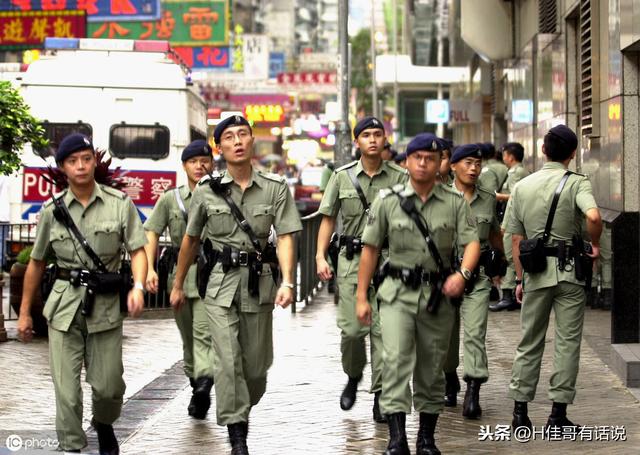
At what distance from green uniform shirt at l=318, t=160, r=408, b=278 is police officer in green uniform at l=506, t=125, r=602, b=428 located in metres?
1.18

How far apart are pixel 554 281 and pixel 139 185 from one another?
34.1ft

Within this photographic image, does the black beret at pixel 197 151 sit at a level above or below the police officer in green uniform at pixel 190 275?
above

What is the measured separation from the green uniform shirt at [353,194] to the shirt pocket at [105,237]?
2292mm

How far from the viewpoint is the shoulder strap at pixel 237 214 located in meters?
8.77

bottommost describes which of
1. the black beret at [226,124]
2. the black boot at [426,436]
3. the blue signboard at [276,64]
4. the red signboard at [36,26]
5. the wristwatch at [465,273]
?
the black boot at [426,436]

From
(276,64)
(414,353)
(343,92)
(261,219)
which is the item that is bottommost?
(414,353)

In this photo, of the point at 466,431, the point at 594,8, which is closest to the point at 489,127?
the point at 594,8

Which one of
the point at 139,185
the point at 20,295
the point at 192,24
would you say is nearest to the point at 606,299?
the point at 20,295

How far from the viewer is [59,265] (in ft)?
27.6

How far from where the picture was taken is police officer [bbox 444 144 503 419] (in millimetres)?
10164

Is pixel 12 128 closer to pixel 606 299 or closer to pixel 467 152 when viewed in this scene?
pixel 467 152

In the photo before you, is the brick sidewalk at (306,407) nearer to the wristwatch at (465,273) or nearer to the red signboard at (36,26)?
the wristwatch at (465,273)

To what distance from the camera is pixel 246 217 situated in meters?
8.87

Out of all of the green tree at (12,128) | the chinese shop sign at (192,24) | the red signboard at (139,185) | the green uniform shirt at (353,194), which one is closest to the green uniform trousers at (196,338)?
the green uniform shirt at (353,194)
